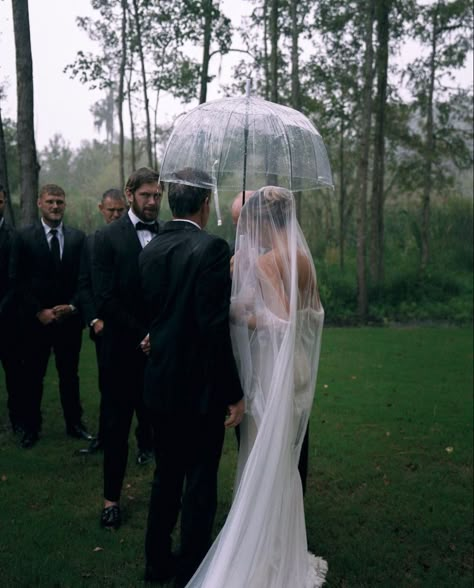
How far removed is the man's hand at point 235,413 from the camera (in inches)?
140

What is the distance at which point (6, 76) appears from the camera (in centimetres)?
577

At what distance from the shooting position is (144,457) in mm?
5867

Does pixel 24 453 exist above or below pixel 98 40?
below

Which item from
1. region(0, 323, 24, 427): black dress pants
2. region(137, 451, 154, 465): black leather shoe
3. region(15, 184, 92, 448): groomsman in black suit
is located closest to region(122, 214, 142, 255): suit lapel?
region(15, 184, 92, 448): groomsman in black suit

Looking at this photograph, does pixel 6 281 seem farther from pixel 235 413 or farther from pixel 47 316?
pixel 235 413

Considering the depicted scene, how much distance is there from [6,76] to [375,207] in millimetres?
14796

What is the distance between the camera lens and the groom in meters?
3.38

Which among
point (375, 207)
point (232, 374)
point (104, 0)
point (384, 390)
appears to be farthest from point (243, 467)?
point (375, 207)

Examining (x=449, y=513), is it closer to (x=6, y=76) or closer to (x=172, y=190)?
(x=172, y=190)

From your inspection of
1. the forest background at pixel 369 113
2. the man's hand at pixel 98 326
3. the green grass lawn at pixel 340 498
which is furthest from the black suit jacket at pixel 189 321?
the forest background at pixel 369 113

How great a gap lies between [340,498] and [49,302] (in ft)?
10.2

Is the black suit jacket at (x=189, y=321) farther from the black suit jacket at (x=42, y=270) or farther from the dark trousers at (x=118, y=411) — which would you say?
the black suit jacket at (x=42, y=270)

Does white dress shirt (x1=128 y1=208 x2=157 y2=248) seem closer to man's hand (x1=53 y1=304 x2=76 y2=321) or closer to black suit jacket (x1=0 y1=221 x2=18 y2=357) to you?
man's hand (x1=53 y1=304 x2=76 y2=321)

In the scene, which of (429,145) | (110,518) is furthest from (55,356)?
(429,145)
